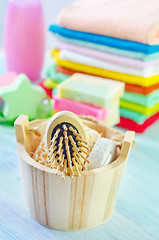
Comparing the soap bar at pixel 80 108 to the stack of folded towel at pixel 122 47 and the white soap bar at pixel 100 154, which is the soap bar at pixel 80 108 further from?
the white soap bar at pixel 100 154

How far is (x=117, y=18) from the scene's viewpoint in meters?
0.80

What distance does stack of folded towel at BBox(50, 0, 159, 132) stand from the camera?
0.77 m

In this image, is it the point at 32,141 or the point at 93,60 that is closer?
the point at 32,141

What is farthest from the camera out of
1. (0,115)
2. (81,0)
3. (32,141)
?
(81,0)

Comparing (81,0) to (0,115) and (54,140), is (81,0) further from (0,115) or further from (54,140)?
(54,140)

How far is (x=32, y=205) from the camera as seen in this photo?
51cm

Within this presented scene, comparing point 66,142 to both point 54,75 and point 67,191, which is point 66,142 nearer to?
point 67,191

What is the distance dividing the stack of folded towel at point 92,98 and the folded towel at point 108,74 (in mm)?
37

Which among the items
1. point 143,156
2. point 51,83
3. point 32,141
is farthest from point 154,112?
point 32,141

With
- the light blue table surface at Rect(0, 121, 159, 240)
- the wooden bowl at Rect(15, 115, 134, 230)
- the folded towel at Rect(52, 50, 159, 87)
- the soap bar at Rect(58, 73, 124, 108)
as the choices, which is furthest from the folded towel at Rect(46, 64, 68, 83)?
the wooden bowl at Rect(15, 115, 134, 230)

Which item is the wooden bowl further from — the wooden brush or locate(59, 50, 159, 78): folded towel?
locate(59, 50, 159, 78): folded towel

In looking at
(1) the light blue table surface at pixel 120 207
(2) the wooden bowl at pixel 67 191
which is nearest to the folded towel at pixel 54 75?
(1) the light blue table surface at pixel 120 207

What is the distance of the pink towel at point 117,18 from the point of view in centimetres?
76

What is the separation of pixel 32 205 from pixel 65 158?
12cm
